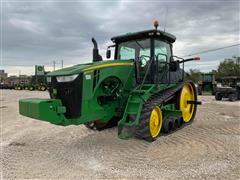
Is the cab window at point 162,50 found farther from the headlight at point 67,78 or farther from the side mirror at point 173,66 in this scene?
the headlight at point 67,78

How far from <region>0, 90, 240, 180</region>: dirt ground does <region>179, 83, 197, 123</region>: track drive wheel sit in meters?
0.36

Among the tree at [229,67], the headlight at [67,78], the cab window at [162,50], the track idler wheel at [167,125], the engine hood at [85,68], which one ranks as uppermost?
the tree at [229,67]

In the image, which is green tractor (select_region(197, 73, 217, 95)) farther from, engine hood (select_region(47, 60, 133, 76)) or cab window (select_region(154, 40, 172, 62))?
engine hood (select_region(47, 60, 133, 76))

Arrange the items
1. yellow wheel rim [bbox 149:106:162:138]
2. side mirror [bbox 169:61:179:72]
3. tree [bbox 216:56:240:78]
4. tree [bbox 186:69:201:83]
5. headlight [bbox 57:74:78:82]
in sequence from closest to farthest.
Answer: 1. headlight [bbox 57:74:78:82]
2. yellow wheel rim [bbox 149:106:162:138]
3. side mirror [bbox 169:61:179:72]
4. tree [bbox 186:69:201:83]
5. tree [bbox 216:56:240:78]

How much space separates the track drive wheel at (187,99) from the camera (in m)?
6.94

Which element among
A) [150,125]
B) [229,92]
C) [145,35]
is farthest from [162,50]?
[229,92]

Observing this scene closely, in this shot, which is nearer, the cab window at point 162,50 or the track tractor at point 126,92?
the track tractor at point 126,92

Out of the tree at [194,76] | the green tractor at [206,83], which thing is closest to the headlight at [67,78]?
the tree at [194,76]

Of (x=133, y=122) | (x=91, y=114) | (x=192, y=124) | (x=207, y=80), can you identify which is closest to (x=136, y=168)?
(x=133, y=122)

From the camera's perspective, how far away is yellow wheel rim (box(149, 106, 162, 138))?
17.5 ft

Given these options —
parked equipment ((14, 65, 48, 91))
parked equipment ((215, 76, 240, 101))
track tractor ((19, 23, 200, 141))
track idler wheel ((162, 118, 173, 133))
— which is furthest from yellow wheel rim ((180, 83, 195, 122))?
parked equipment ((14, 65, 48, 91))

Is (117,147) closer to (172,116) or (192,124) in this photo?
(172,116)

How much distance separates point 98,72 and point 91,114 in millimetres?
814

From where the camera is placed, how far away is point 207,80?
73.5ft
